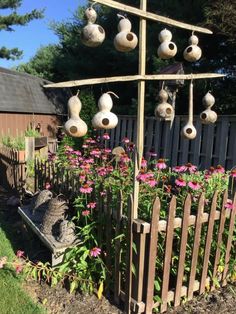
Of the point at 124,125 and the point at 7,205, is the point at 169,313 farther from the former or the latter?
the point at 124,125

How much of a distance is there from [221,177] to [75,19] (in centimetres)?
1754

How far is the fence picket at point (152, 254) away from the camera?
279cm

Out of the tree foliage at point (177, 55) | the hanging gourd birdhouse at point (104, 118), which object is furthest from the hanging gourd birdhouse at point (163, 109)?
the tree foliage at point (177, 55)

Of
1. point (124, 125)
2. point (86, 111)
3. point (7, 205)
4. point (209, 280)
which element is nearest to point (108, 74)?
point (86, 111)

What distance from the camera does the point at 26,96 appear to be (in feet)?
42.4

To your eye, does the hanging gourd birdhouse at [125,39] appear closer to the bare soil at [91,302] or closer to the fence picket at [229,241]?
the fence picket at [229,241]

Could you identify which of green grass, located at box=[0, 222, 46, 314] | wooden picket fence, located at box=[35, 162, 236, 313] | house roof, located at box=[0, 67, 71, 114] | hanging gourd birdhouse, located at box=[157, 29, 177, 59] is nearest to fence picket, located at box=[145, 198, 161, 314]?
wooden picket fence, located at box=[35, 162, 236, 313]

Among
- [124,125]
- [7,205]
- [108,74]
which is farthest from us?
[108,74]

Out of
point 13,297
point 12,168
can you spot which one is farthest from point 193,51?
point 12,168

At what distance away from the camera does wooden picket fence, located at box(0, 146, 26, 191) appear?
698 centimetres

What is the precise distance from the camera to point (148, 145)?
32.8 feet

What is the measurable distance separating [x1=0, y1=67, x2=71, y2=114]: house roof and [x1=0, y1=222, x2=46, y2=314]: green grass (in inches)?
315

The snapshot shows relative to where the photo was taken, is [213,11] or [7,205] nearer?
[7,205]

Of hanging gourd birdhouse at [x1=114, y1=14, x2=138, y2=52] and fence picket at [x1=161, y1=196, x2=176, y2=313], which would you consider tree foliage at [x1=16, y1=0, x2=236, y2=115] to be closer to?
hanging gourd birdhouse at [x1=114, y1=14, x2=138, y2=52]
